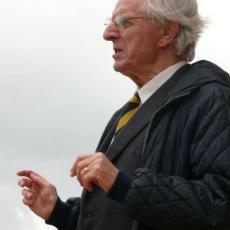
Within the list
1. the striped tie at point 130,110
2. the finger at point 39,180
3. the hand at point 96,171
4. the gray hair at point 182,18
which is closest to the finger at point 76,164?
the hand at point 96,171

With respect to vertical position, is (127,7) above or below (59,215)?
above

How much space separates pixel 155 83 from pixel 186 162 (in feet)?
2.34

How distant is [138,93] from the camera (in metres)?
4.68

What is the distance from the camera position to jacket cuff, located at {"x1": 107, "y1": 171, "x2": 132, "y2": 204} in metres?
3.83

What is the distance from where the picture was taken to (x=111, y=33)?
4.75 m

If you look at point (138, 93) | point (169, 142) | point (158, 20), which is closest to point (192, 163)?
point (169, 142)

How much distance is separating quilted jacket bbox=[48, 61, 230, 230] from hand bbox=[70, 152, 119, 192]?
5 centimetres

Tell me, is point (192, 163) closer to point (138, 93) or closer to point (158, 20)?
point (138, 93)

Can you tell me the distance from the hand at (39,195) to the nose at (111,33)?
951 millimetres

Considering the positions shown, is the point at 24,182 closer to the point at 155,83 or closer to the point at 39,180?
the point at 39,180

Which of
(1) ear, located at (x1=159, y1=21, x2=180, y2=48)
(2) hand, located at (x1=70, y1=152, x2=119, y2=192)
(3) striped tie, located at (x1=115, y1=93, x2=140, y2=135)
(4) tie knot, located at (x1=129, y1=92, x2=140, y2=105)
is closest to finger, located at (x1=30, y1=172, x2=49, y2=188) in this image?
(3) striped tie, located at (x1=115, y1=93, x2=140, y2=135)

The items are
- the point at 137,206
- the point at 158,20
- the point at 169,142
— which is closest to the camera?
the point at 137,206

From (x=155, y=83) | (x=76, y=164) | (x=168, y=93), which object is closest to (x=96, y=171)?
(x=76, y=164)

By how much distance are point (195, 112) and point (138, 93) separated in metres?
0.63
